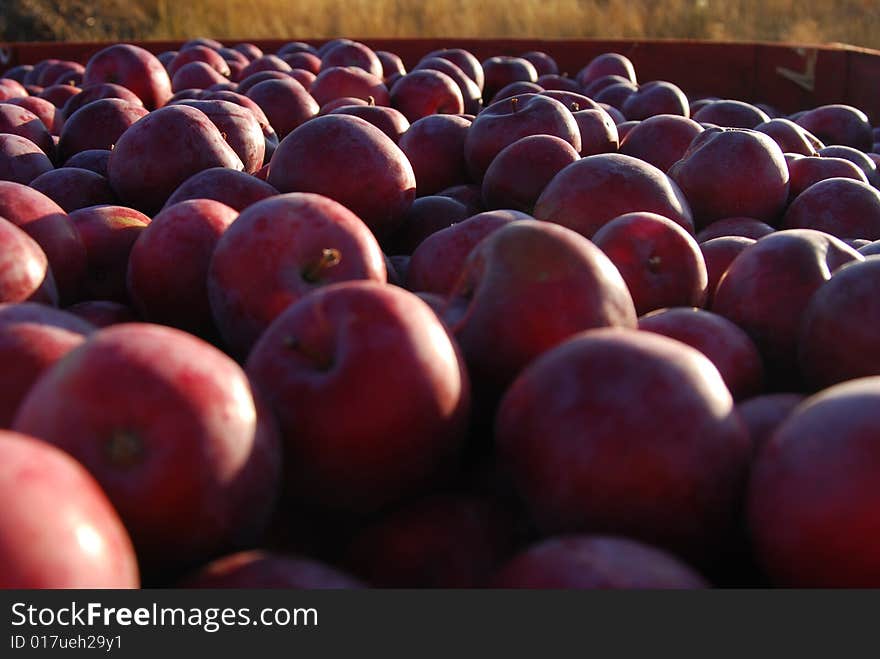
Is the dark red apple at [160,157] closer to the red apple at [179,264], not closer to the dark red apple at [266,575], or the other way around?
the red apple at [179,264]

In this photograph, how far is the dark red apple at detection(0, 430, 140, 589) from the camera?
87cm

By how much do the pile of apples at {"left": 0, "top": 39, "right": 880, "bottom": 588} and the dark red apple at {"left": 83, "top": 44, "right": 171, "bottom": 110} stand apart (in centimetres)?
195

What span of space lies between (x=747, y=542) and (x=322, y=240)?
0.84 metres

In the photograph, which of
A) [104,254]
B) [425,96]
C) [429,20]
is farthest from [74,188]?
[429,20]

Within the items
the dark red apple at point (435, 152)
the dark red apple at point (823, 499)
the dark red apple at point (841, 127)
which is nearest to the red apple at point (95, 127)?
the dark red apple at point (435, 152)

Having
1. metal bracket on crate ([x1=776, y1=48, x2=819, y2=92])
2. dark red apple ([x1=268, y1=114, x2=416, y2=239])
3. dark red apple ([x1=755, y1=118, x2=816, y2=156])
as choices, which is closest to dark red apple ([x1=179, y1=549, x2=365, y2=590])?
dark red apple ([x1=268, y1=114, x2=416, y2=239])

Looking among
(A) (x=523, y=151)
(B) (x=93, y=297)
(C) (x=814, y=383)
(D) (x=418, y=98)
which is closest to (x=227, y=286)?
(B) (x=93, y=297)

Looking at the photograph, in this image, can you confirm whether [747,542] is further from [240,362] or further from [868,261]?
[240,362]

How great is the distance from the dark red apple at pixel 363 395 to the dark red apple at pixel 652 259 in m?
0.76

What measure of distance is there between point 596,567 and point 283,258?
0.83 m

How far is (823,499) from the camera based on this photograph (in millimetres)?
1146

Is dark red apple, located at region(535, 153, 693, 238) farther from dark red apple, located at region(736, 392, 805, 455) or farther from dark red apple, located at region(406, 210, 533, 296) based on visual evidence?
dark red apple, located at region(736, 392, 805, 455)

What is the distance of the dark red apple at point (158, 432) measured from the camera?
106cm

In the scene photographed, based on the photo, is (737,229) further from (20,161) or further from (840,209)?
(20,161)
